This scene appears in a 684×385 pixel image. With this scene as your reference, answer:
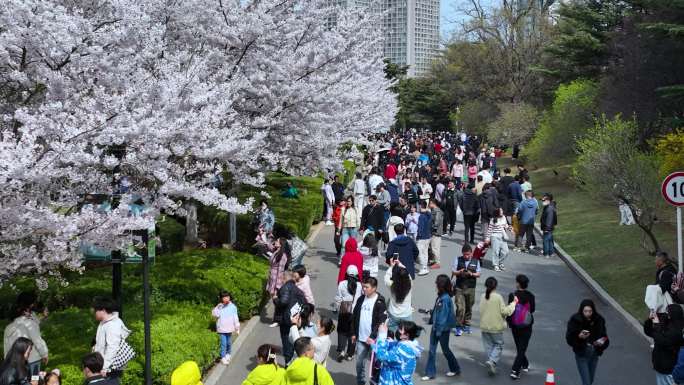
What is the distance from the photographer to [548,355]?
11.2 m

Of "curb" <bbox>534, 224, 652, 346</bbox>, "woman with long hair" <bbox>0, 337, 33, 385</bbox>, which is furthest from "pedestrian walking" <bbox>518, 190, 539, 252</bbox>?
"woman with long hair" <bbox>0, 337, 33, 385</bbox>

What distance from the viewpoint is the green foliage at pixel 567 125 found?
104 ft

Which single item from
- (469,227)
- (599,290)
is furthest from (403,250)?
(469,227)

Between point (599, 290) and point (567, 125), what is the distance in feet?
60.6

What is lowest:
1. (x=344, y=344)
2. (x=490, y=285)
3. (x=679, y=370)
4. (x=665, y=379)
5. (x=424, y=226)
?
(x=344, y=344)

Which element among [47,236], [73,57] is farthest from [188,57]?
[47,236]

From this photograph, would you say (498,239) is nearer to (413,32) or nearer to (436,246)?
(436,246)

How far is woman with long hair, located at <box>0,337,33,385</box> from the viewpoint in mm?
7395

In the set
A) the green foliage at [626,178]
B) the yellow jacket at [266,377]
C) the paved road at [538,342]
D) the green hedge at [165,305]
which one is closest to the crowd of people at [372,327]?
the yellow jacket at [266,377]

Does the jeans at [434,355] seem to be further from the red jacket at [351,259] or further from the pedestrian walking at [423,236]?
the pedestrian walking at [423,236]

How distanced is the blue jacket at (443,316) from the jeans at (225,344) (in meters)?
2.96

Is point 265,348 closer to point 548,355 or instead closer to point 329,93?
point 548,355

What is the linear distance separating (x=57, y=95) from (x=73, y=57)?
0.48 m

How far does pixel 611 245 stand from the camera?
744 inches
